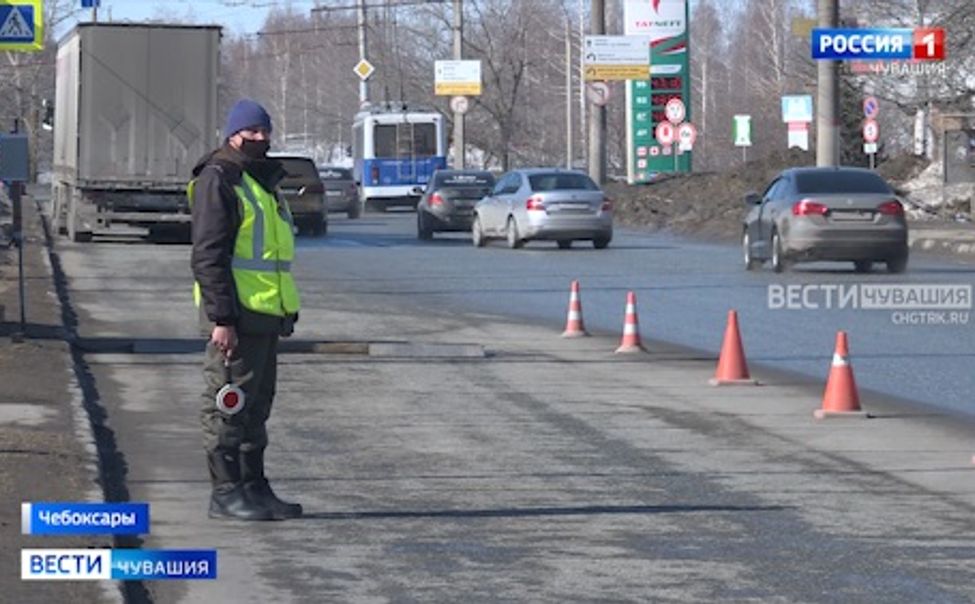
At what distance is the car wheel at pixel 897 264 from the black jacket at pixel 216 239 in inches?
851

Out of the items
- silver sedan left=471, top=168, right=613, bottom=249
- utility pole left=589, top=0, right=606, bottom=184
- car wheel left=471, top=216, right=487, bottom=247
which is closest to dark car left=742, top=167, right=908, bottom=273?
silver sedan left=471, top=168, right=613, bottom=249

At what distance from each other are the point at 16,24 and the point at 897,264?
43.2ft

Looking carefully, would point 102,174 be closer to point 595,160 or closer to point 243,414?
point 595,160

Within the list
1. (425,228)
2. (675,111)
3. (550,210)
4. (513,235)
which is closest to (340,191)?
(675,111)

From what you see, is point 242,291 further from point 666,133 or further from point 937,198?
point 666,133

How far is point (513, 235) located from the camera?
133 feet

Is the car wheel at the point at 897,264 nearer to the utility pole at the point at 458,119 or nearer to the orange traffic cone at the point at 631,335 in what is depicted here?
the orange traffic cone at the point at 631,335

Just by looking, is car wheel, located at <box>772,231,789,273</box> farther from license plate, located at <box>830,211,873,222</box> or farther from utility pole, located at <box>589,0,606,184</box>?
utility pole, located at <box>589,0,606,184</box>

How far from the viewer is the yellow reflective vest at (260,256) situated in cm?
1016

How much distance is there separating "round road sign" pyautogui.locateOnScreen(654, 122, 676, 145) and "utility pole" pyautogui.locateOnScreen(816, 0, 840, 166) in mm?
28535

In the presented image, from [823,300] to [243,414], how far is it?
55.6ft

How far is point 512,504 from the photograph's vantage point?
11.1 metres

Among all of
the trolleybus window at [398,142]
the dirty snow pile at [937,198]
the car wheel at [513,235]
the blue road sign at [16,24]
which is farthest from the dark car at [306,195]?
the blue road sign at [16,24]

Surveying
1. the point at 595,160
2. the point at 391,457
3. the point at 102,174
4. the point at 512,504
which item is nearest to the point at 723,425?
the point at 391,457
